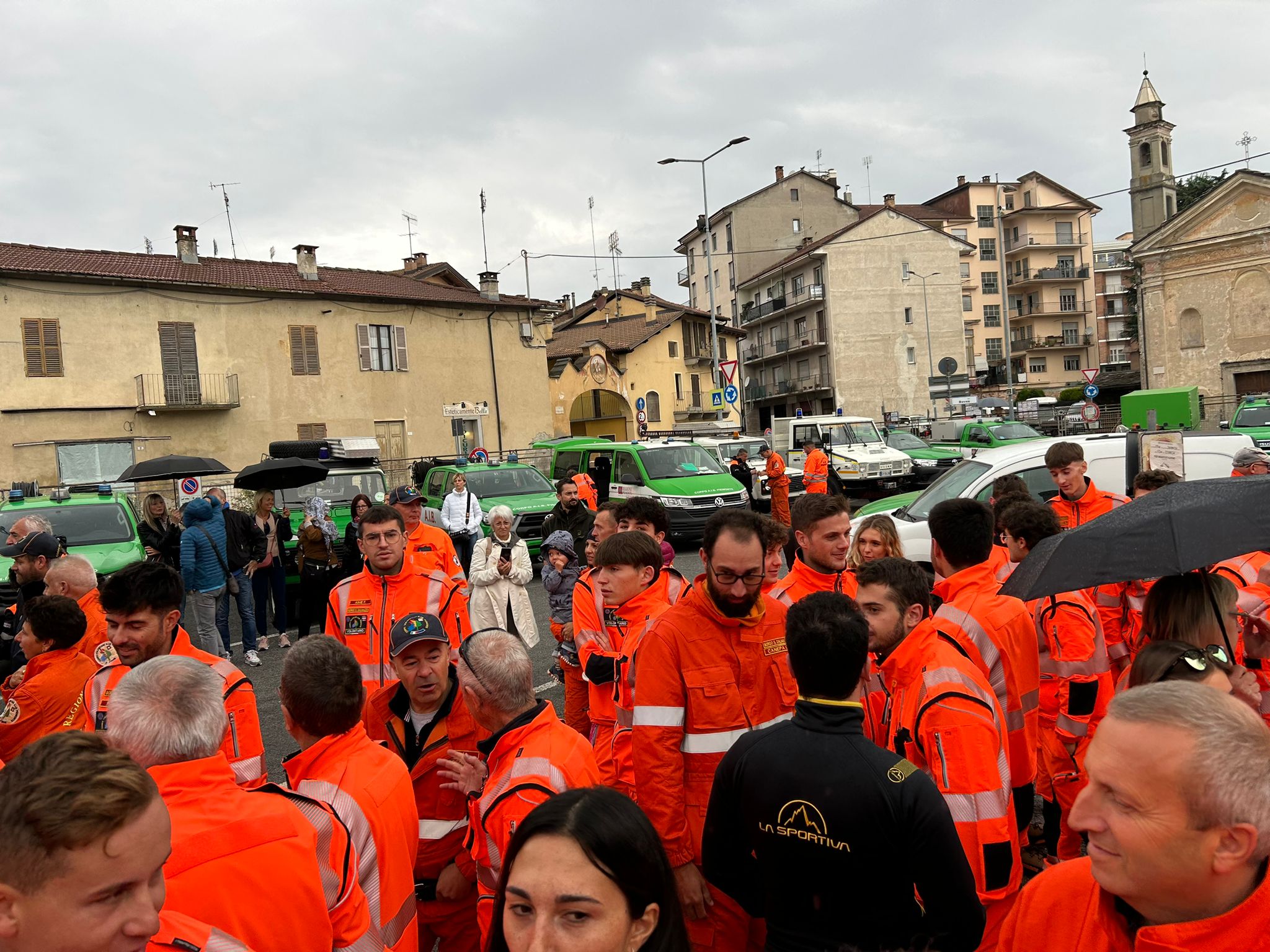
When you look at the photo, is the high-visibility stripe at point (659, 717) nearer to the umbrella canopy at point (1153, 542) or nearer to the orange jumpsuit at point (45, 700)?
the umbrella canopy at point (1153, 542)

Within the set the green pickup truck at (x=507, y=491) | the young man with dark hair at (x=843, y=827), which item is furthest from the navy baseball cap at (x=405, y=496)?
the green pickup truck at (x=507, y=491)

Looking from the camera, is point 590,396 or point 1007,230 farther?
point 1007,230

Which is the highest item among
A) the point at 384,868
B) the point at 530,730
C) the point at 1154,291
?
the point at 1154,291

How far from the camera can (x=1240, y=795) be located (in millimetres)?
1433

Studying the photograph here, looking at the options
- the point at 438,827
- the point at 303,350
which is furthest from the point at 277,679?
the point at 303,350

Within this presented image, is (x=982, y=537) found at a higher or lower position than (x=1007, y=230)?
lower

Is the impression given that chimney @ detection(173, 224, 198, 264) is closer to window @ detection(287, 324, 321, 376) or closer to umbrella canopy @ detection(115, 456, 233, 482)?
window @ detection(287, 324, 321, 376)

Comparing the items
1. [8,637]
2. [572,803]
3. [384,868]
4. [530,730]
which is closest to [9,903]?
[572,803]

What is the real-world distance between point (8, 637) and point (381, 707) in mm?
4209

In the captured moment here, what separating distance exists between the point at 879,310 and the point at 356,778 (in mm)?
61090

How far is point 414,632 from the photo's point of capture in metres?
3.39

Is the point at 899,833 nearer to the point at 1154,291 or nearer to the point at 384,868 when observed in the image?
the point at 384,868

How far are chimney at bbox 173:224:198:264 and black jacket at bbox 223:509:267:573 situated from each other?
26.0 metres

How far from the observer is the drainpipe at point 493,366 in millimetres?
36875
